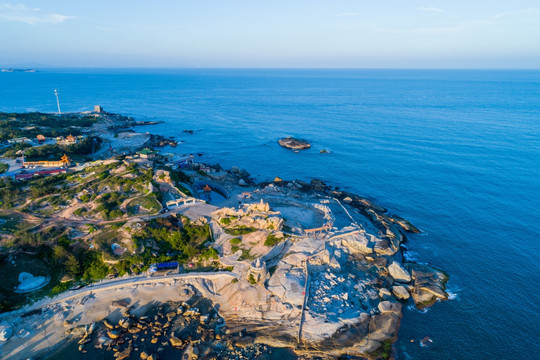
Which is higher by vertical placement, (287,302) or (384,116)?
(384,116)

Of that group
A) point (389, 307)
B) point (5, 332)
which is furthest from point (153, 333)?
point (389, 307)

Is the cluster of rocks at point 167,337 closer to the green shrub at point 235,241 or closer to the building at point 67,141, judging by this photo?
the green shrub at point 235,241

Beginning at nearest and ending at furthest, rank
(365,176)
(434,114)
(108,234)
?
(108,234), (365,176), (434,114)

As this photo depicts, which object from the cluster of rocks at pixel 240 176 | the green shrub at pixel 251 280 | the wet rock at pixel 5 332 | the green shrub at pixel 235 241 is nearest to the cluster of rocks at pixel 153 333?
the wet rock at pixel 5 332

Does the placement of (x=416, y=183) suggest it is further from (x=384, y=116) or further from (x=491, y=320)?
(x=384, y=116)

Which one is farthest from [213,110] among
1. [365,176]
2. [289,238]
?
[289,238]

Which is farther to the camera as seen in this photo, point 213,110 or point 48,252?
point 213,110
